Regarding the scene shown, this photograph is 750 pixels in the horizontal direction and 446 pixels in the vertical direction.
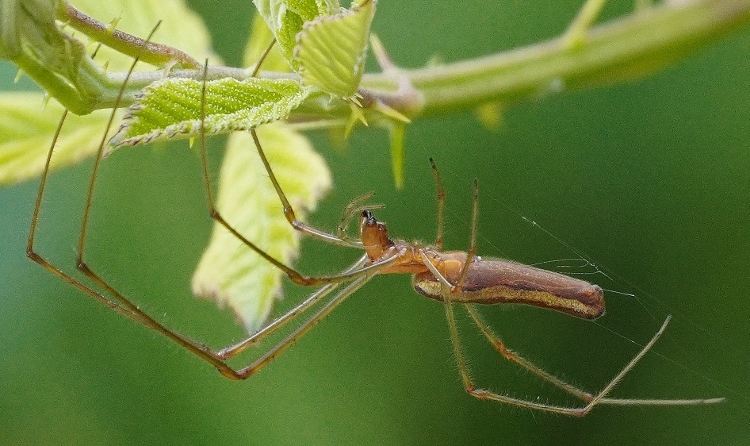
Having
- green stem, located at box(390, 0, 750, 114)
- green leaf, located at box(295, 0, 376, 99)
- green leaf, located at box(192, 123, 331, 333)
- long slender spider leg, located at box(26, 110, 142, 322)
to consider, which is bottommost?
long slender spider leg, located at box(26, 110, 142, 322)

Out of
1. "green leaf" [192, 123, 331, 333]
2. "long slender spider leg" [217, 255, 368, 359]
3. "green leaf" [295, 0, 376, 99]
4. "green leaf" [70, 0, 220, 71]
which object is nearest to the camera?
"green leaf" [295, 0, 376, 99]

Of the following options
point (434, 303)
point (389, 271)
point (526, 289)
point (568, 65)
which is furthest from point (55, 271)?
point (434, 303)

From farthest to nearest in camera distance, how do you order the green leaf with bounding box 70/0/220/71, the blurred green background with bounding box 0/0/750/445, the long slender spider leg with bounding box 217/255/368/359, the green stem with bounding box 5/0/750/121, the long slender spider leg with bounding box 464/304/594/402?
the blurred green background with bounding box 0/0/750/445, the long slender spider leg with bounding box 464/304/594/402, the long slender spider leg with bounding box 217/255/368/359, the green leaf with bounding box 70/0/220/71, the green stem with bounding box 5/0/750/121

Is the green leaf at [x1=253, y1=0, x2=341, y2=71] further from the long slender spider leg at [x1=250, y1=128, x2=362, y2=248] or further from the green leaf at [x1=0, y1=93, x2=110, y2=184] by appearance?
the green leaf at [x1=0, y1=93, x2=110, y2=184]

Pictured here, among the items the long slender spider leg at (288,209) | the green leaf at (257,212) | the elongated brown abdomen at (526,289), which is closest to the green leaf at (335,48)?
the long slender spider leg at (288,209)

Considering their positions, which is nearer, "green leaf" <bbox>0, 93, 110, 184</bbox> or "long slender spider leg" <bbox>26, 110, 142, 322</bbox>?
"green leaf" <bbox>0, 93, 110, 184</bbox>

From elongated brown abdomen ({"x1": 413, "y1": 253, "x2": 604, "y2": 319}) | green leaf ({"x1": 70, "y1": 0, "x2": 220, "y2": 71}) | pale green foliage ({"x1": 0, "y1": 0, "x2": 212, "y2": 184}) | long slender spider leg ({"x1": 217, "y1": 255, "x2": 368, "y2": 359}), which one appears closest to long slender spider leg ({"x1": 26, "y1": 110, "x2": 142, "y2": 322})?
pale green foliage ({"x1": 0, "y1": 0, "x2": 212, "y2": 184})
